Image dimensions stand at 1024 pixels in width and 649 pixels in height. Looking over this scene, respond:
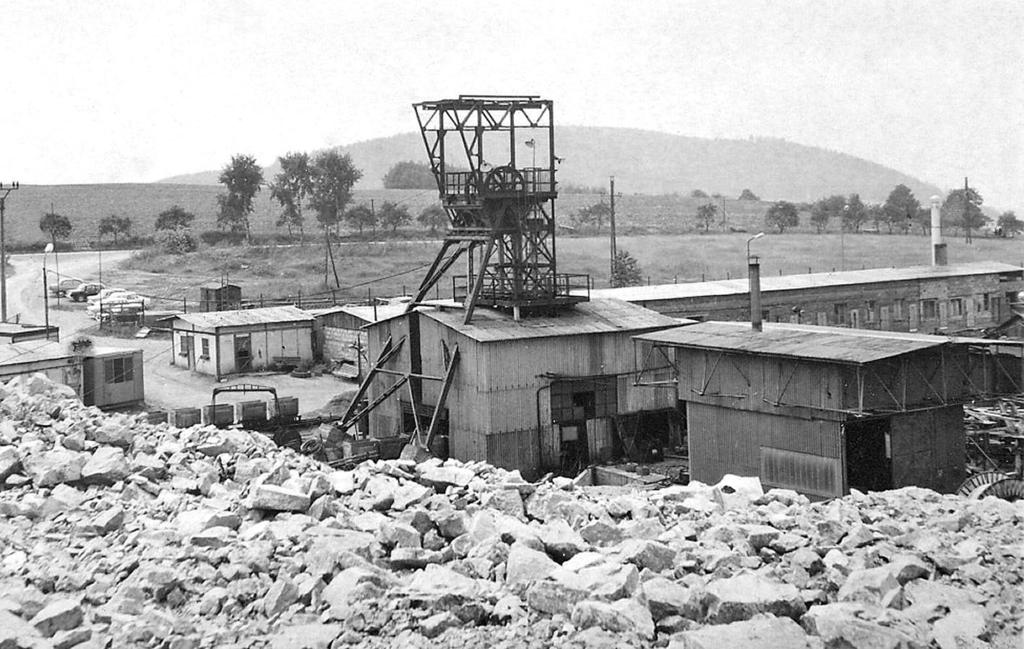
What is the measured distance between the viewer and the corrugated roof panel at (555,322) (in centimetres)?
3469

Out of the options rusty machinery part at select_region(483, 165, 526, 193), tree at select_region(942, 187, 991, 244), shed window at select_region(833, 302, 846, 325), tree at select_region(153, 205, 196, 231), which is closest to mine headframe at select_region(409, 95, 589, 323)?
rusty machinery part at select_region(483, 165, 526, 193)

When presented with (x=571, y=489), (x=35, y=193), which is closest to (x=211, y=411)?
(x=571, y=489)

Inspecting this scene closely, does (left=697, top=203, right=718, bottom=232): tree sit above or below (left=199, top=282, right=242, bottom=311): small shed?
above

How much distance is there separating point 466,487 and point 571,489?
6.91ft

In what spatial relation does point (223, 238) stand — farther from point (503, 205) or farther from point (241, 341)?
point (503, 205)

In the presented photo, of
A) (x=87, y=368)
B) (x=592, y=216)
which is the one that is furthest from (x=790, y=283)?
(x=592, y=216)

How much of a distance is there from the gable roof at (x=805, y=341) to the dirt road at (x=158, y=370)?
16.8m

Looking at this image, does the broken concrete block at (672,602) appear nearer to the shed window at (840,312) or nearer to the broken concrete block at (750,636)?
the broken concrete block at (750,636)

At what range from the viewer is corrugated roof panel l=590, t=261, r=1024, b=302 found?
52.1m

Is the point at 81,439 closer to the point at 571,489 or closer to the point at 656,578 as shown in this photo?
the point at 571,489

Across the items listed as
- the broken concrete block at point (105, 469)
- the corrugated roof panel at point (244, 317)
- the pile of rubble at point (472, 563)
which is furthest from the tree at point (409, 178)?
the pile of rubble at point (472, 563)

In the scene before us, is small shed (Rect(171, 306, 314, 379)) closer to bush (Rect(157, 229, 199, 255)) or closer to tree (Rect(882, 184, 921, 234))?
bush (Rect(157, 229, 199, 255))

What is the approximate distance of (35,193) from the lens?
130m

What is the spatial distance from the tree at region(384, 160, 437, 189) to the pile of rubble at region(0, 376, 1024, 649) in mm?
144263
